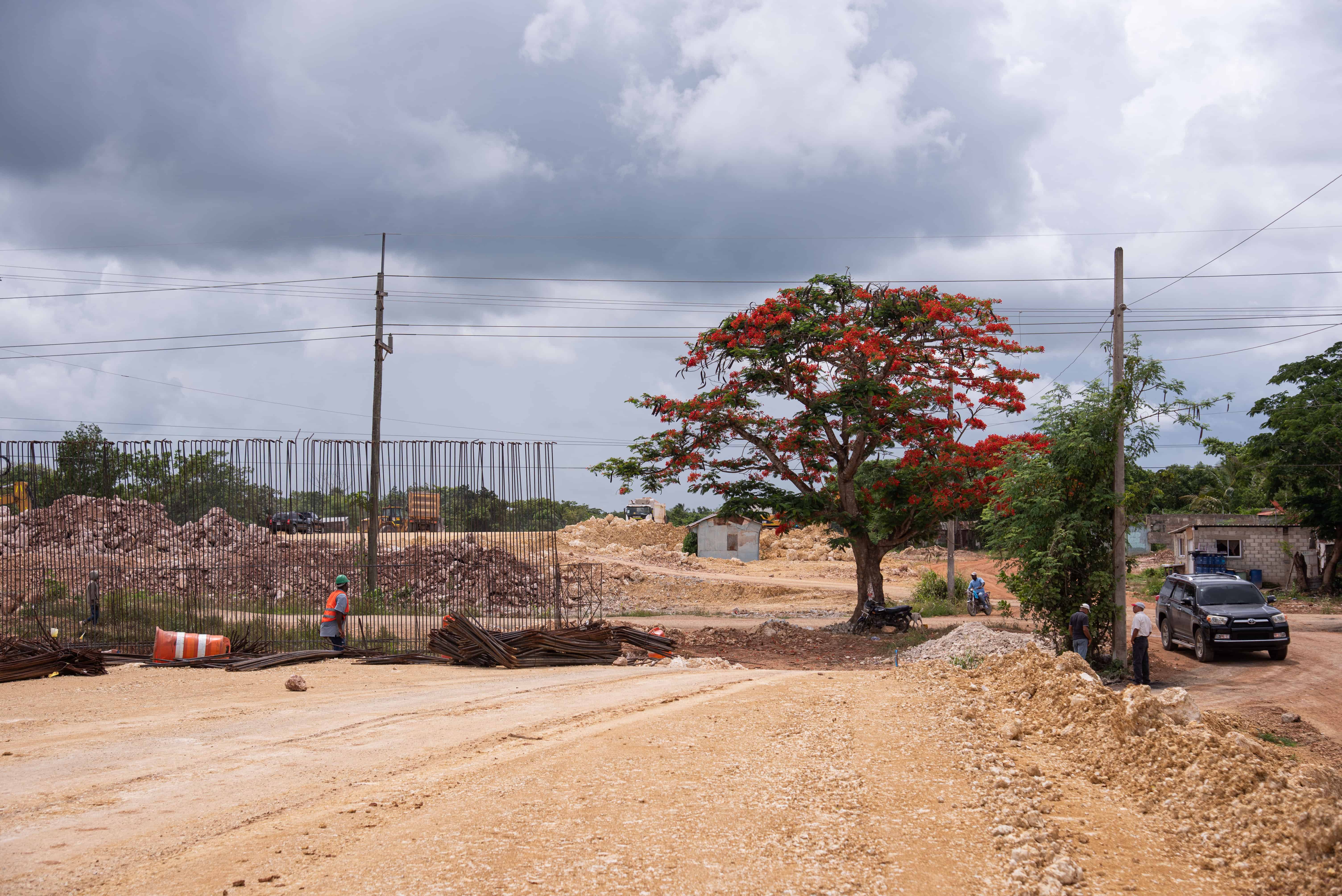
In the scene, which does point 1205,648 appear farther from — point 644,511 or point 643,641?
point 644,511

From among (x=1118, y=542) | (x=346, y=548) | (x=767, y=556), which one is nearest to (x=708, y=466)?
(x=1118, y=542)

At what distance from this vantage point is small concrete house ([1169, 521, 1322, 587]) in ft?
128

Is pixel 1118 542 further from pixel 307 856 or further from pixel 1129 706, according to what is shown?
pixel 307 856

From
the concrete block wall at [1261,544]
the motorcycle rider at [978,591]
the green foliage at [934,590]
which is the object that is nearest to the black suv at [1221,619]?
the motorcycle rider at [978,591]

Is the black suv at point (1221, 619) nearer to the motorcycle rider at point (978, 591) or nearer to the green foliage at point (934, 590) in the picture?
the motorcycle rider at point (978, 591)

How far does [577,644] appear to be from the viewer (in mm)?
17234

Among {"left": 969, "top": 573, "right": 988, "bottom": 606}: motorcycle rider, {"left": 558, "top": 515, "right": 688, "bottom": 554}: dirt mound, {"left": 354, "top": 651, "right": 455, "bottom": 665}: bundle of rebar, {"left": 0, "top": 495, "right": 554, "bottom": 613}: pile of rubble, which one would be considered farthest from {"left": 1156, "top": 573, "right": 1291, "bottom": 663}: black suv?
{"left": 558, "top": 515, "right": 688, "bottom": 554}: dirt mound

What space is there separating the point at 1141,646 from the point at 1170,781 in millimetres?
9251

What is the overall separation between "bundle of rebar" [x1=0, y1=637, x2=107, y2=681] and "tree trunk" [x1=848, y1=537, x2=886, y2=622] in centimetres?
1677

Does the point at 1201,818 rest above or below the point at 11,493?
below

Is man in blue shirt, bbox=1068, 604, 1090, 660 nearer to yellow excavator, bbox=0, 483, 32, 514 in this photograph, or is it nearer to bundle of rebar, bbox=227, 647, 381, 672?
bundle of rebar, bbox=227, 647, 381, 672

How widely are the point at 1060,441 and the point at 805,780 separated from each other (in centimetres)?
1259

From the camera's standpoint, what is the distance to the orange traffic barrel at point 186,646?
16.3 meters

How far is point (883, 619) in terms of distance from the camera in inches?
915
